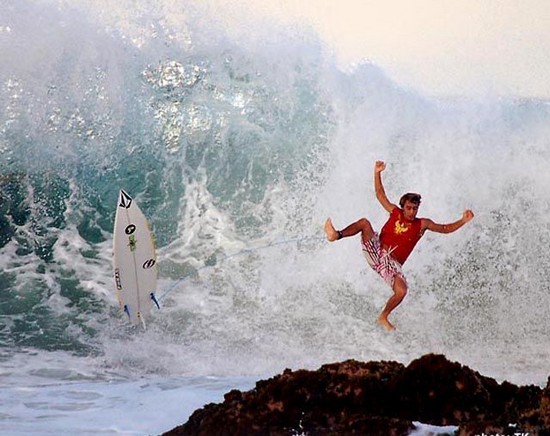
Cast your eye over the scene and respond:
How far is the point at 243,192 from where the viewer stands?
10.6 metres

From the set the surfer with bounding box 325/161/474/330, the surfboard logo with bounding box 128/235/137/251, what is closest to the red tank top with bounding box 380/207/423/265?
the surfer with bounding box 325/161/474/330

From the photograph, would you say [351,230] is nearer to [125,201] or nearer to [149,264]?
[149,264]

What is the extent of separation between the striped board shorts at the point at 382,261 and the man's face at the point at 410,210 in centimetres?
31

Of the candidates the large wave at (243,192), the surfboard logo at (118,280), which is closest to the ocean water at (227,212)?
the large wave at (243,192)

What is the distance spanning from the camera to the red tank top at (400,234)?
587cm

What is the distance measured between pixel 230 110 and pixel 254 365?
17.6 ft

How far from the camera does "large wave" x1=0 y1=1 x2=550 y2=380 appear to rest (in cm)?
827

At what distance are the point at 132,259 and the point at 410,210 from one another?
2699mm

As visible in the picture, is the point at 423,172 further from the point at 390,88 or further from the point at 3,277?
the point at 3,277

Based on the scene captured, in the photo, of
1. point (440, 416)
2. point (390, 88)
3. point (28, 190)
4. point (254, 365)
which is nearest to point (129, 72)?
point (28, 190)

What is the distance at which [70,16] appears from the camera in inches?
486

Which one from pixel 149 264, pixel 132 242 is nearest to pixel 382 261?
pixel 149 264

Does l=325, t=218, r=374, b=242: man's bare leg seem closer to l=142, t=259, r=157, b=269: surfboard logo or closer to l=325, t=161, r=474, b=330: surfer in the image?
l=325, t=161, r=474, b=330: surfer

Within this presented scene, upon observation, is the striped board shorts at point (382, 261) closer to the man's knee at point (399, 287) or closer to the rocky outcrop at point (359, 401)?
the man's knee at point (399, 287)
